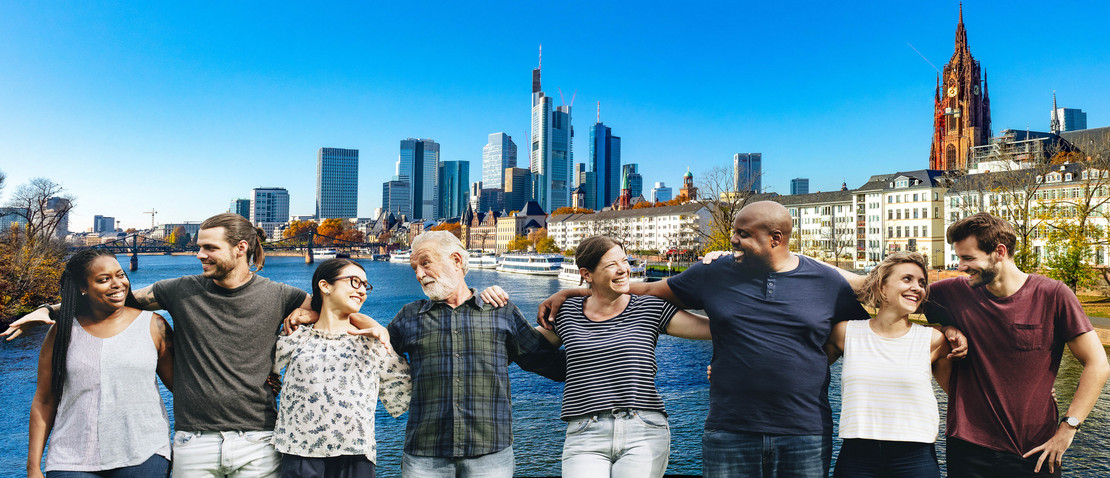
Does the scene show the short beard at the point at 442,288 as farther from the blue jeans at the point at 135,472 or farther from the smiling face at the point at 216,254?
the blue jeans at the point at 135,472

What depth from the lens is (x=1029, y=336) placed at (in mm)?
3613

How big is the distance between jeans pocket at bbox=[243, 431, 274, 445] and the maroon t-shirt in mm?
4059

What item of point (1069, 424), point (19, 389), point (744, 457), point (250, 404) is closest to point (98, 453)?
point (250, 404)

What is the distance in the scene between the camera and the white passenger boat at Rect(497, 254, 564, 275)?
87.8 m

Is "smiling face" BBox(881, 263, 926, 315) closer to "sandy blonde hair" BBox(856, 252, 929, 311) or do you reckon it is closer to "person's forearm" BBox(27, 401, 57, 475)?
"sandy blonde hair" BBox(856, 252, 929, 311)

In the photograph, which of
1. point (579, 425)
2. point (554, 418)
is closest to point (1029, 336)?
point (579, 425)

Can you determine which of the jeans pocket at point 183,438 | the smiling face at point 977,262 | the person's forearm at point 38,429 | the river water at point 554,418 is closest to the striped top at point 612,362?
the smiling face at point 977,262

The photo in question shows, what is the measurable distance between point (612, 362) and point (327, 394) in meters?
1.65

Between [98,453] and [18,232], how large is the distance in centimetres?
5508

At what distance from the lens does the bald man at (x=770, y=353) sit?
359 cm

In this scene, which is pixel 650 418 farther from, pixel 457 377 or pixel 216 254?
pixel 216 254

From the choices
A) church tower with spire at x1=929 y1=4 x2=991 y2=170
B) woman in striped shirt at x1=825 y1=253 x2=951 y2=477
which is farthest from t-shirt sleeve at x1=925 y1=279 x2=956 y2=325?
church tower with spire at x1=929 y1=4 x2=991 y2=170

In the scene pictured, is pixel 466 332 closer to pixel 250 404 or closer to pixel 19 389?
pixel 250 404

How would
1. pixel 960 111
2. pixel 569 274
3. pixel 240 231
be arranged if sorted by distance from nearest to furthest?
pixel 240 231
pixel 569 274
pixel 960 111
